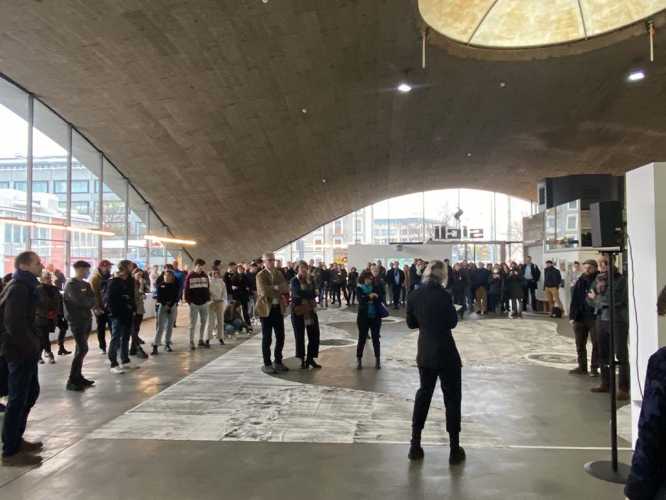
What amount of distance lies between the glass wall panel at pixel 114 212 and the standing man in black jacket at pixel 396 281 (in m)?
8.75

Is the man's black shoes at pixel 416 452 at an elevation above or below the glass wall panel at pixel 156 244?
below

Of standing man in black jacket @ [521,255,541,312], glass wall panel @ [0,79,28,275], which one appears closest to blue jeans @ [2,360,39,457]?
glass wall panel @ [0,79,28,275]

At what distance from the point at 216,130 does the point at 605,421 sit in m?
12.6

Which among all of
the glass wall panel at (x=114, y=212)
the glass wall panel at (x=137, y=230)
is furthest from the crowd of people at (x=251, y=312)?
the glass wall panel at (x=137, y=230)

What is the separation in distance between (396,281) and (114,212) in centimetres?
932

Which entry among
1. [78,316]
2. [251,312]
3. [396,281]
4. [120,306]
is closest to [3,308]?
[78,316]

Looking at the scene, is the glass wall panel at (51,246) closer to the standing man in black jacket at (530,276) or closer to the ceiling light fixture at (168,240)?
the ceiling light fixture at (168,240)

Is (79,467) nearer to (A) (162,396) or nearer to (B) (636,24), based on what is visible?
(A) (162,396)

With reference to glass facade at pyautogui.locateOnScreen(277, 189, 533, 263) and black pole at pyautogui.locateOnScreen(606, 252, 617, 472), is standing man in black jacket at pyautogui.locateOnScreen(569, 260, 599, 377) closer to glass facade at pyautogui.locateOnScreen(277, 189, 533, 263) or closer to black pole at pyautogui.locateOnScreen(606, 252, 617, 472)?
black pole at pyautogui.locateOnScreen(606, 252, 617, 472)

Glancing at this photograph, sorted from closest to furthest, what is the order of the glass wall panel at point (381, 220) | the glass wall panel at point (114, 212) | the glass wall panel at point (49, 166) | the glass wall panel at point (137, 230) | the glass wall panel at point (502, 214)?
the glass wall panel at point (49, 166), the glass wall panel at point (114, 212), the glass wall panel at point (137, 230), the glass wall panel at point (502, 214), the glass wall panel at point (381, 220)

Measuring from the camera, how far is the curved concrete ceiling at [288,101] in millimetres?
9727

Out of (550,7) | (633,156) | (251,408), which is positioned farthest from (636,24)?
(251,408)

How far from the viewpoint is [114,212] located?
Answer: 602 inches

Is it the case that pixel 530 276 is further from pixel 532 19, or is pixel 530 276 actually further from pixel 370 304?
pixel 370 304
